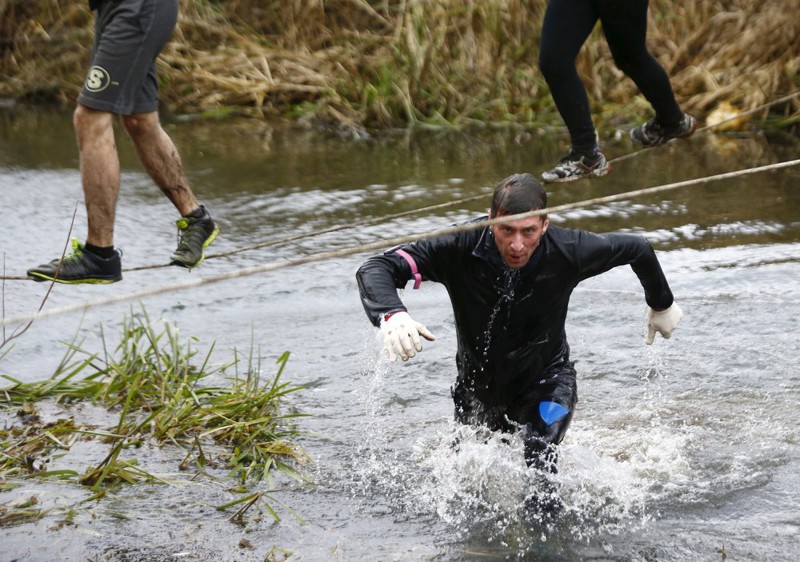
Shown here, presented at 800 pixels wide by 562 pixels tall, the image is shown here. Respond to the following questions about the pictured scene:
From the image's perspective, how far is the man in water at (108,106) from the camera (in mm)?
4910

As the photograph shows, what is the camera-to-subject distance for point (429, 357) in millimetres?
6348

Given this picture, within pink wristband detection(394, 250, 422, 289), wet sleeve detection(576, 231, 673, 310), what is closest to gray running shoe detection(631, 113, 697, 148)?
wet sleeve detection(576, 231, 673, 310)

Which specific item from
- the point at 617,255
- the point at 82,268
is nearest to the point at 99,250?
the point at 82,268

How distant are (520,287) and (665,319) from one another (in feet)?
2.57

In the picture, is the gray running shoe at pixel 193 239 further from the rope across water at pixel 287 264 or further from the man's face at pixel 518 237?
the man's face at pixel 518 237

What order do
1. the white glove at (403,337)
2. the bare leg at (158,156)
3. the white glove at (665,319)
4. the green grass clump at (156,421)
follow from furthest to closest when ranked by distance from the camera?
the bare leg at (158,156), the white glove at (665,319), the green grass clump at (156,421), the white glove at (403,337)

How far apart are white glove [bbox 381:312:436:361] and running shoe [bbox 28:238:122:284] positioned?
1683 mm

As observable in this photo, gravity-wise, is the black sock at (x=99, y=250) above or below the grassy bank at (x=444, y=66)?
below

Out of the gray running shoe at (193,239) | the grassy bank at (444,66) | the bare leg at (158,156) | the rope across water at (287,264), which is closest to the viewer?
the rope across water at (287,264)

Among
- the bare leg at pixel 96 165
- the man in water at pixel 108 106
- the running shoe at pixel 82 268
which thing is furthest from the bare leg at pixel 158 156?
the running shoe at pixel 82 268

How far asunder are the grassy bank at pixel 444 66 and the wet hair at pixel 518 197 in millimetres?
6202

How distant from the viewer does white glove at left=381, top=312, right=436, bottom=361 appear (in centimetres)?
384

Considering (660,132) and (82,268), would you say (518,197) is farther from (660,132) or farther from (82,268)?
(82,268)

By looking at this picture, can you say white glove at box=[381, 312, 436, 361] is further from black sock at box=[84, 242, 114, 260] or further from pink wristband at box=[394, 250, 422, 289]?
black sock at box=[84, 242, 114, 260]
